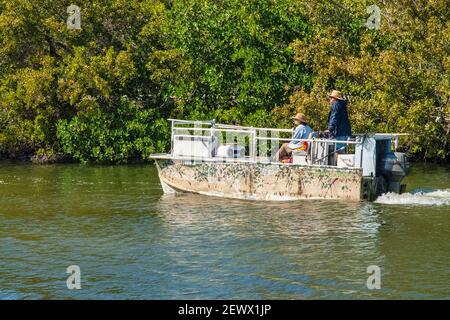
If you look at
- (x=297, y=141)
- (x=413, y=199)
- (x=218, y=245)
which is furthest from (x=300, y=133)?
(x=218, y=245)

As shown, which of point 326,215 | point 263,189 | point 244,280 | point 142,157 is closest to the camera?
point 244,280

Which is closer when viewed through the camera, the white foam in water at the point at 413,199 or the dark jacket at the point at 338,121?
the white foam in water at the point at 413,199

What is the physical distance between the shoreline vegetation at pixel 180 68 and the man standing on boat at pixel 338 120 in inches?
253

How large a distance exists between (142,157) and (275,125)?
5.78 m

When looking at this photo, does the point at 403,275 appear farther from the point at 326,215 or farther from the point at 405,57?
the point at 405,57

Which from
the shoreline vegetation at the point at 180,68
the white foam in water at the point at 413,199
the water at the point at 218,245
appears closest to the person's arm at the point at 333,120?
the water at the point at 218,245

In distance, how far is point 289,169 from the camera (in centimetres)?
2291

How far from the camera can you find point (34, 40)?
114 feet

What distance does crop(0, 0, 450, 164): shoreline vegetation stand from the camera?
30.5m

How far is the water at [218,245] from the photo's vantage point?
49.6 feet

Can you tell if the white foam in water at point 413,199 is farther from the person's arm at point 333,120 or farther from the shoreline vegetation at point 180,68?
the shoreline vegetation at point 180,68

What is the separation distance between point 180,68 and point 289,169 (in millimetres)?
12083

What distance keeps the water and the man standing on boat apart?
73.4 inches
